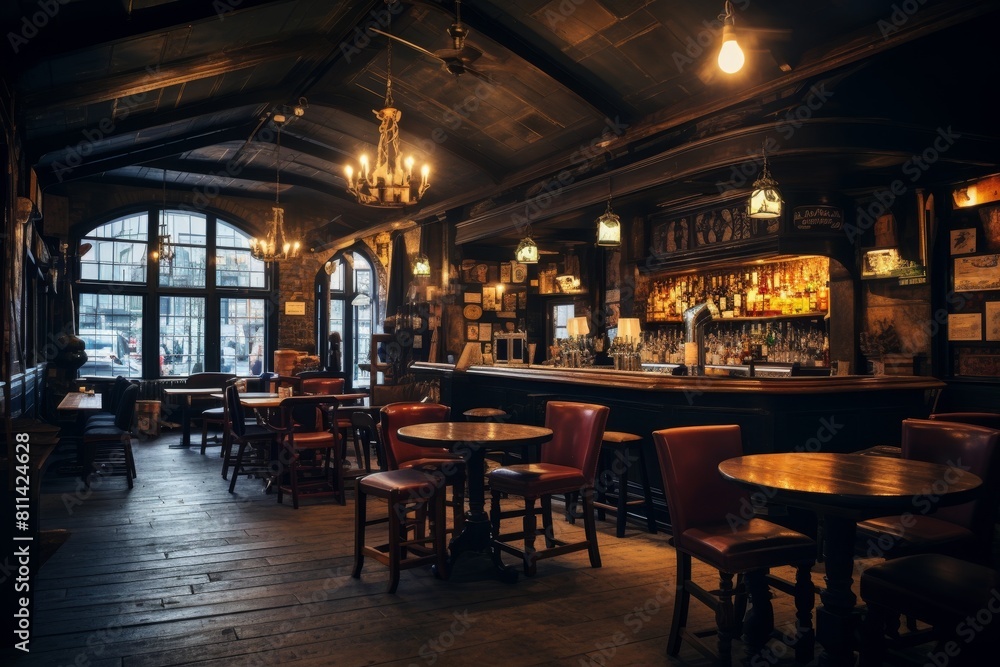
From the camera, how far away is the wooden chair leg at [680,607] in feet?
9.73

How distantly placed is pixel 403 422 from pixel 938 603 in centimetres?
319

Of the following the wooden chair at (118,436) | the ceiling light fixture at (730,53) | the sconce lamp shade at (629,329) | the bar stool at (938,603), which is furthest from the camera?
the wooden chair at (118,436)

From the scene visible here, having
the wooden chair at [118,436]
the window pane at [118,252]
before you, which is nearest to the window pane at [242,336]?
the window pane at [118,252]

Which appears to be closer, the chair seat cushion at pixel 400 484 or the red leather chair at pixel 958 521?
the red leather chair at pixel 958 521

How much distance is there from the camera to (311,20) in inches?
260

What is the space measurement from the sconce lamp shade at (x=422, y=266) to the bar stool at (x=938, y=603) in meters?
8.74

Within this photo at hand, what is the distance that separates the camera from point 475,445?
3.86m

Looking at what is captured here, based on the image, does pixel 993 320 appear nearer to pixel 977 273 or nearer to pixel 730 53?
pixel 977 273

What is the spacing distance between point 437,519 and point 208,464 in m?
5.08

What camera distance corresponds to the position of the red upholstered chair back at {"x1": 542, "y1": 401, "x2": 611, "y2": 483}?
4254mm

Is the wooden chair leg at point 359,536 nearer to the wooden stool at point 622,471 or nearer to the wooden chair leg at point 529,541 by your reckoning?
the wooden chair leg at point 529,541

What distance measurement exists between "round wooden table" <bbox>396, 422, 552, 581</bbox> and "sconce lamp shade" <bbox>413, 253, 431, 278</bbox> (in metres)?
6.48

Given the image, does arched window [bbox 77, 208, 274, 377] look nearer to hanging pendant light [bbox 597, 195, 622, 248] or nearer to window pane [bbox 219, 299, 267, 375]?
window pane [bbox 219, 299, 267, 375]

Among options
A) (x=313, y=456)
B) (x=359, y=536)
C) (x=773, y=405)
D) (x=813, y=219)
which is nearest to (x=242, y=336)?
(x=313, y=456)
